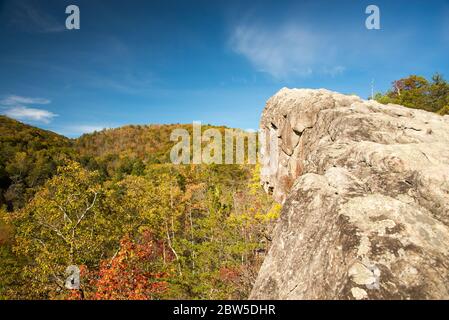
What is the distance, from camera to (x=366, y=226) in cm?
476

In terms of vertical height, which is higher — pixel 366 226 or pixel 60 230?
Answer: pixel 366 226

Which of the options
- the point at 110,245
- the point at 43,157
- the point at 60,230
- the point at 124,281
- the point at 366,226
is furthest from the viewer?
the point at 43,157

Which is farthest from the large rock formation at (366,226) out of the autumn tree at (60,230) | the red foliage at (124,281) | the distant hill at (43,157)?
the distant hill at (43,157)

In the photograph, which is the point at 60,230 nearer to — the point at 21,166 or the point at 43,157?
the point at 21,166

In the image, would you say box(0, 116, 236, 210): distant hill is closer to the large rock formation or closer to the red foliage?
the red foliage

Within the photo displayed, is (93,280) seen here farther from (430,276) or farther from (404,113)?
(404,113)

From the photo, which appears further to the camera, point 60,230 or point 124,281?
point 60,230

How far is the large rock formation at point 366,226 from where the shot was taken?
409 cm

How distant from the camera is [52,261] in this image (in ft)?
45.1

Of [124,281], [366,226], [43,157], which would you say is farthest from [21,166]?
[366,226]

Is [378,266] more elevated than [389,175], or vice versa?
[389,175]

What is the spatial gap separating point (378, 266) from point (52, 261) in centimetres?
1513
